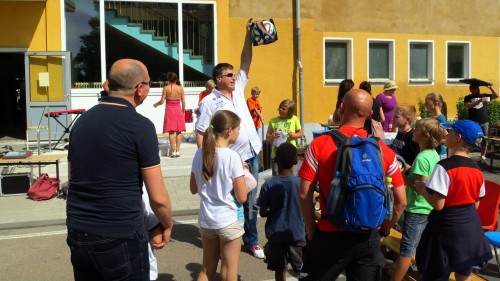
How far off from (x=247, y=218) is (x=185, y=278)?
1.00 meters

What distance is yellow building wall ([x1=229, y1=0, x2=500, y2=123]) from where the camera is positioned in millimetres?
15648

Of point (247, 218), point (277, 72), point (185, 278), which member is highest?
point (277, 72)

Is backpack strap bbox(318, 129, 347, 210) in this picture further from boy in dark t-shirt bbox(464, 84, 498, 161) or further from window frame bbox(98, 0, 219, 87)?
window frame bbox(98, 0, 219, 87)

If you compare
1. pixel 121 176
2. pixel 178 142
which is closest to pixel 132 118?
pixel 121 176

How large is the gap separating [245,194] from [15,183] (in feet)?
24.4

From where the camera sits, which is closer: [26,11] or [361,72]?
[26,11]

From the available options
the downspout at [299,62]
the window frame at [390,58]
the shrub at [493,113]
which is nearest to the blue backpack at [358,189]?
the downspout at [299,62]

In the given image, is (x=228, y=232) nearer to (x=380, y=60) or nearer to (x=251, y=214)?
(x=251, y=214)

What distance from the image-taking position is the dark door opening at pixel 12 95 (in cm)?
1819

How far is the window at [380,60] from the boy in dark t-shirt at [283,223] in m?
13.1

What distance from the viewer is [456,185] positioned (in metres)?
3.82

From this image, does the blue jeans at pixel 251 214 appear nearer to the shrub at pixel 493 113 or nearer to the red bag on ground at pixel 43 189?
the red bag on ground at pixel 43 189

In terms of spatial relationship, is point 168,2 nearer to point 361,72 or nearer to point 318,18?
point 318,18

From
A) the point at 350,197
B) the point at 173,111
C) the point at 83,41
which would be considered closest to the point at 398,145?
the point at 350,197
